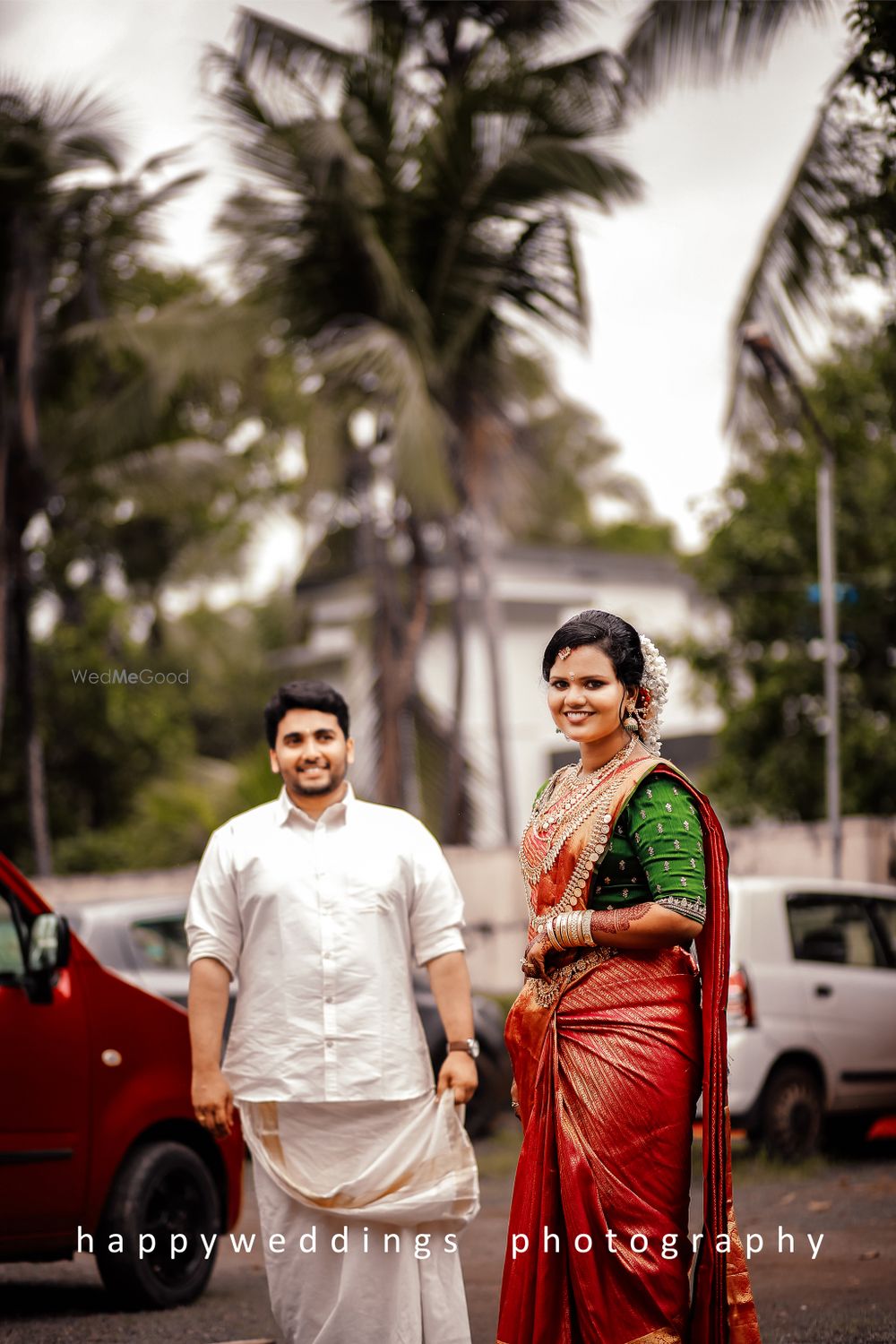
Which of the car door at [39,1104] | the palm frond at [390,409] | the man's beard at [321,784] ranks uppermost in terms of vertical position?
the palm frond at [390,409]

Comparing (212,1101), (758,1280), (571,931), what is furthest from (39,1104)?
A: (758,1280)

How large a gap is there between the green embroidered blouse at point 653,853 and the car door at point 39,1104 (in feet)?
8.59

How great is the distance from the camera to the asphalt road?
245 inches

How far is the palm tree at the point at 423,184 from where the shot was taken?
1869 centimetres

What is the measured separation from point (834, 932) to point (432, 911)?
248 inches

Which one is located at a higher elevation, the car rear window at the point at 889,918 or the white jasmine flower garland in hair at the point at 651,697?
the white jasmine flower garland in hair at the point at 651,697

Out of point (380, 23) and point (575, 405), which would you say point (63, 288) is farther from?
point (575, 405)

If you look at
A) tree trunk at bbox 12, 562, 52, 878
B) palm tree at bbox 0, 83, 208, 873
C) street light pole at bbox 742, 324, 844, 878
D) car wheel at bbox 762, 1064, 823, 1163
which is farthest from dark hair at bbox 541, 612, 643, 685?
tree trunk at bbox 12, 562, 52, 878

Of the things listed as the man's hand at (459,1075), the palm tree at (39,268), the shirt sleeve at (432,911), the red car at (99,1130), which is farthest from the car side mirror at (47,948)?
the palm tree at (39,268)

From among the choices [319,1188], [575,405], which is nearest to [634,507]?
[575,405]

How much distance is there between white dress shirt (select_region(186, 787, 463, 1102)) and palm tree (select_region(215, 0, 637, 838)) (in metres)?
13.1

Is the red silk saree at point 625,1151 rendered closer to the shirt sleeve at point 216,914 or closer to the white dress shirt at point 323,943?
the white dress shirt at point 323,943

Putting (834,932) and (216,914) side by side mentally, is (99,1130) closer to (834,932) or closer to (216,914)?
(216,914)

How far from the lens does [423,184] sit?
1905cm
